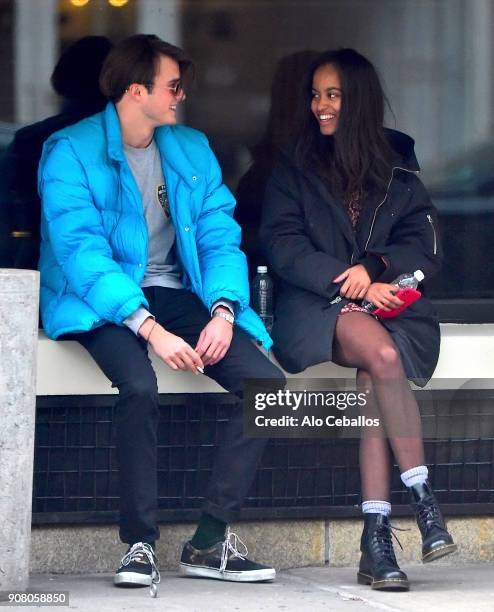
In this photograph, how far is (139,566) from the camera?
476 cm

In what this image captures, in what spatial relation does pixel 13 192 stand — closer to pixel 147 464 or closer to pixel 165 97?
pixel 165 97

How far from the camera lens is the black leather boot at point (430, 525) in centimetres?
475

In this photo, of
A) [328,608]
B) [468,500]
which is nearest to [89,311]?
[328,608]

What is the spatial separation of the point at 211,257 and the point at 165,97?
0.58 metres

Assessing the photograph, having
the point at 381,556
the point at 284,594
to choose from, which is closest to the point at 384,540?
the point at 381,556

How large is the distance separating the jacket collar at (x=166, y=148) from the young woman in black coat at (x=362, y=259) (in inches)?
14.0

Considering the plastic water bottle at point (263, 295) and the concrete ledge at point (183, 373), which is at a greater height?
the plastic water bottle at point (263, 295)

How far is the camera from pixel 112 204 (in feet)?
16.5

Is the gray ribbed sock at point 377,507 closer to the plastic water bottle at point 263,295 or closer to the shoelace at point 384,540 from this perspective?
the shoelace at point 384,540

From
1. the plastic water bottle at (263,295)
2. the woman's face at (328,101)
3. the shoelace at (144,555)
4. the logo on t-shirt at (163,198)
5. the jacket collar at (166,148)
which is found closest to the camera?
the shoelace at (144,555)

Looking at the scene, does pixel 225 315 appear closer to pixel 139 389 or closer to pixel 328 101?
pixel 139 389

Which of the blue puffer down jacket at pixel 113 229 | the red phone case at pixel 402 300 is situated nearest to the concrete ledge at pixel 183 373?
the blue puffer down jacket at pixel 113 229

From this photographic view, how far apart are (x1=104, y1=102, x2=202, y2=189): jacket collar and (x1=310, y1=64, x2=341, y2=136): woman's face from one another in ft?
1.71

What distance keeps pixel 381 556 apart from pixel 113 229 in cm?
141
